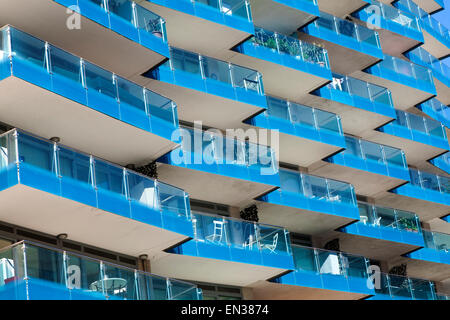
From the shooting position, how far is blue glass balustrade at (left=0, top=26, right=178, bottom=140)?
2461cm

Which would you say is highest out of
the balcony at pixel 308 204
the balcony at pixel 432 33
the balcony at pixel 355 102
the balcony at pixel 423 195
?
the balcony at pixel 432 33

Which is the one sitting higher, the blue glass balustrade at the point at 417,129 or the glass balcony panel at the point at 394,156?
the blue glass balustrade at the point at 417,129

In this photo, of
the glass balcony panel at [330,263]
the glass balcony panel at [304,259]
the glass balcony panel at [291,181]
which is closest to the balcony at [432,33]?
the glass balcony panel at [291,181]

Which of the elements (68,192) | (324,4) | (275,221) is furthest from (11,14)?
(324,4)

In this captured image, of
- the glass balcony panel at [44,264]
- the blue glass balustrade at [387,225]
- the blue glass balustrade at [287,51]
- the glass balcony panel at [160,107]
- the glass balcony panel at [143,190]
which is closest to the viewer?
the glass balcony panel at [44,264]

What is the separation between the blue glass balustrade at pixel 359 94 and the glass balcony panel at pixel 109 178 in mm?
13697

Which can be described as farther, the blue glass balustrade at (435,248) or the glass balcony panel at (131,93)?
Answer: the blue glass balustrade at (435,248)

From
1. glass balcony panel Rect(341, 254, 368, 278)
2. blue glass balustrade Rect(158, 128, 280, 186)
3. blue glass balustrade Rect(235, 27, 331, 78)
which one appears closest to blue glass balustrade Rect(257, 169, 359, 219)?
blue glass balustrade Rect(158, 128, 280, 186)

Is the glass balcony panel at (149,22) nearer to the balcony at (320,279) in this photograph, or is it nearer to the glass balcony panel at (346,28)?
the balcony at (320,279)

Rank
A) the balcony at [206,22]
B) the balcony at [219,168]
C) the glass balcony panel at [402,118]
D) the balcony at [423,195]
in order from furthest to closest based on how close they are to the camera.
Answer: the glass balcony panel at [402,118]
the balcony at [423,195]
the balcony at [206,22]
the balcony at [219,168]

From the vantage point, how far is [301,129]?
35.7m

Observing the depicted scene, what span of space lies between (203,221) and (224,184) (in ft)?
9.94

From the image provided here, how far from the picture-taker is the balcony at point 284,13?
3731 centimetres
